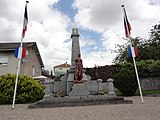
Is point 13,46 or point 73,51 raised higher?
point 13,46

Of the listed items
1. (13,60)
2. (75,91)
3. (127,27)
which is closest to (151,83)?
(127,27)

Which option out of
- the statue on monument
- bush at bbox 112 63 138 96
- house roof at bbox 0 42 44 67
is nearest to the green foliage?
bush at bbox 112 63 138 96

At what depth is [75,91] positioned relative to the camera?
487 inches

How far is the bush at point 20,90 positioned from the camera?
13.1m

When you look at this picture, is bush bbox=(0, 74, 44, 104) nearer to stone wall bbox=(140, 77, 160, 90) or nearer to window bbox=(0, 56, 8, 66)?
window bbox=(0, 56, 8, 66)

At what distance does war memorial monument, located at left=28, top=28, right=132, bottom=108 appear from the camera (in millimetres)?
10164

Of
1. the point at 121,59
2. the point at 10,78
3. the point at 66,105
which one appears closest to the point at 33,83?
the point at 10,78

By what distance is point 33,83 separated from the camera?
45.9ft

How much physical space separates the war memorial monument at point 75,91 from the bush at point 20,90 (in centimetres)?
103

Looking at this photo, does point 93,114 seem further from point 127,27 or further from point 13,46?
point 13,46

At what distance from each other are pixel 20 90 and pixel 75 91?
407 centimetres

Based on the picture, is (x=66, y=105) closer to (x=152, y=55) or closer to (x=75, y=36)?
(x=75, y=36)

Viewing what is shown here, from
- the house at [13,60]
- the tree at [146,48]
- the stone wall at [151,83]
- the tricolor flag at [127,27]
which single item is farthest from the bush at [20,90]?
the tree at [146,48]

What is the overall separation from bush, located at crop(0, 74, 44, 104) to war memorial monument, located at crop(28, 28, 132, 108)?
103cm
